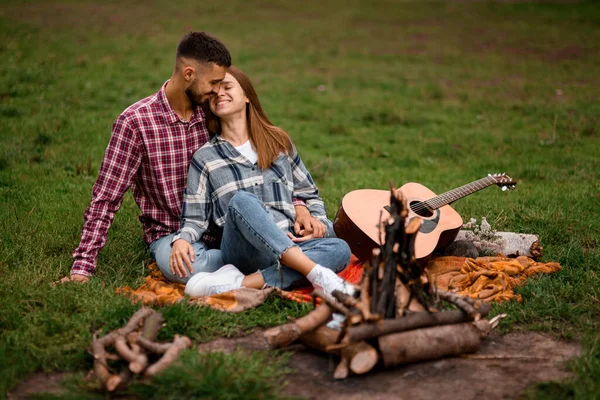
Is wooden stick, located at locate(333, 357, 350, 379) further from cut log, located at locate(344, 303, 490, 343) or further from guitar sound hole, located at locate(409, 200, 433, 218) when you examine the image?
guitar sound hole, located at locate(409, 200, 433, 218)

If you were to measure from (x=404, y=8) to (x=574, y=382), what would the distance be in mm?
22294

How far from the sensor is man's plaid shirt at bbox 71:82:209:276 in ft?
16.0

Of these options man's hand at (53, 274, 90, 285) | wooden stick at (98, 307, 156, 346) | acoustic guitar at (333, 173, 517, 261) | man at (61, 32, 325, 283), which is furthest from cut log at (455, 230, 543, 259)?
man's hand at (53, 274, 90, 285)

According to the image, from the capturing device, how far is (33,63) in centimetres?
1213

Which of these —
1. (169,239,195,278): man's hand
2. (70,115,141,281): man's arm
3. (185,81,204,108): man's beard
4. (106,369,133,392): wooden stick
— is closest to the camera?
(106,369,133,392): wooden stick

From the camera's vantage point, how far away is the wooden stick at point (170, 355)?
342 centimetres

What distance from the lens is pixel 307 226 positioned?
5.11 meters

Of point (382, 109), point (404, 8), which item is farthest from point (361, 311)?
point (404, 8)

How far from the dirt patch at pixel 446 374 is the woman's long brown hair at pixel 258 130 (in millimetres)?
1653

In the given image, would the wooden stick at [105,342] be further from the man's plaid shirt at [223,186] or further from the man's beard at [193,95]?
the man's beard at [193,95]

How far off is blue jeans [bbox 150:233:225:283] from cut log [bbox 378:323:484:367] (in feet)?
5.69

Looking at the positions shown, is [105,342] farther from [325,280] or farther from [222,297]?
[325,280]

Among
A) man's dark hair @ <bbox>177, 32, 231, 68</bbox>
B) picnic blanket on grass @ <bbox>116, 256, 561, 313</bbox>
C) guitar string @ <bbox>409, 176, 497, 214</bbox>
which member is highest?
man's dark hair @ <bbox>177, 32, 231, 68</bbox>

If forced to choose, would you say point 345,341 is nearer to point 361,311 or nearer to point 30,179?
point 361,311
